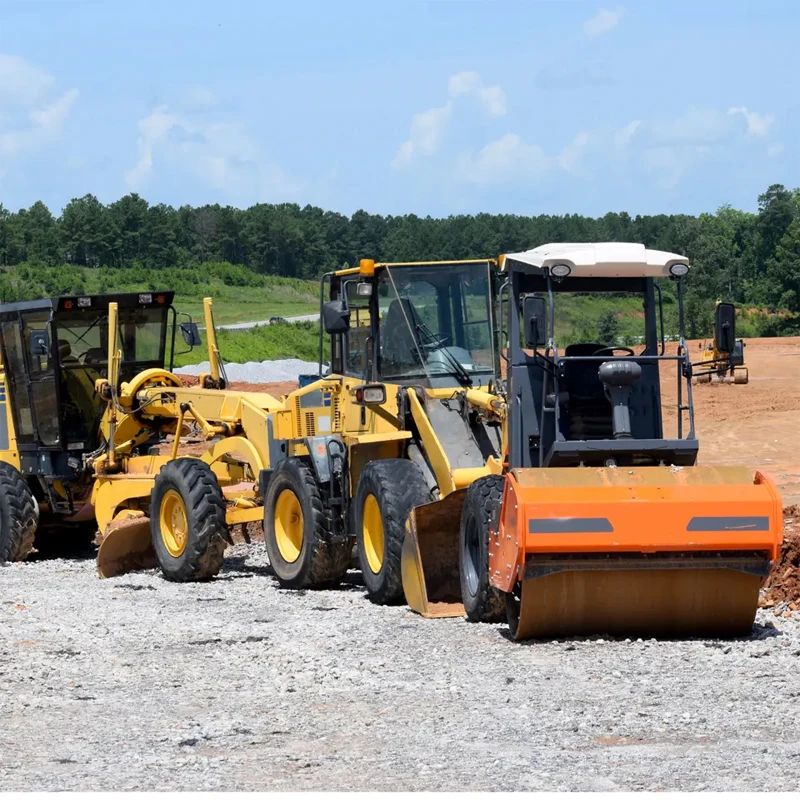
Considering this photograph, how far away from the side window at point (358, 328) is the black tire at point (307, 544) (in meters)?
1.12

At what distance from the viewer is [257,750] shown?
24.7ft

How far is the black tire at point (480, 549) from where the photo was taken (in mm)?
10891

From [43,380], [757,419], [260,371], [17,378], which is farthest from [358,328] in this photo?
[260,371]

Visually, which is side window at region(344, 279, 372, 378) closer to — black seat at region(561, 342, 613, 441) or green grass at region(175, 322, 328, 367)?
black seat at region(561, 342, 613, 441)

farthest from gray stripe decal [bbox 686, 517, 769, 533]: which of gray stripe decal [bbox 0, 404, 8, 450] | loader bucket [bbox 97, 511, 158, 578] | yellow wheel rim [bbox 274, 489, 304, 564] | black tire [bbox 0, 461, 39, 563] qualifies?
gray stripe decal [bbox 0, 404, 8, 450]

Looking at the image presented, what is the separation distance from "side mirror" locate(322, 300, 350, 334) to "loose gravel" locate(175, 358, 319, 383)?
112ft

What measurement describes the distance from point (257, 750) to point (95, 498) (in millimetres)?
9762

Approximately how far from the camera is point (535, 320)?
34.5 feet

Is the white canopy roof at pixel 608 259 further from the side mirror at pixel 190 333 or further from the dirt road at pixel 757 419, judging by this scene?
the side mirror at pixel 190 333

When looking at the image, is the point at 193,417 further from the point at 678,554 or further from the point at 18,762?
the point at 18,762

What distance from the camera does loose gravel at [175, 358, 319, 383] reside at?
4797 centimetres

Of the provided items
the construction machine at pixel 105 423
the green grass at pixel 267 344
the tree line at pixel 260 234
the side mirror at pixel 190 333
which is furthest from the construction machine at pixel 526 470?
the tree line at pixel 260 234

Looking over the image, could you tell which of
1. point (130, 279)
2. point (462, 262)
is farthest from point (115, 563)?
point (130, 279)

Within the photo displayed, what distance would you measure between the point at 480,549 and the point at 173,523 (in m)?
5.39
